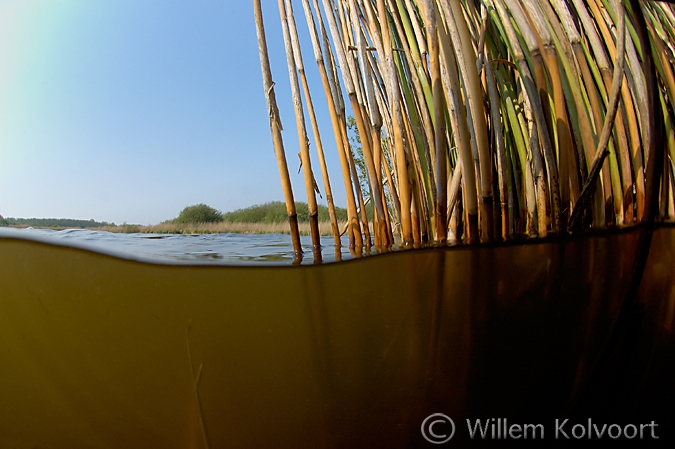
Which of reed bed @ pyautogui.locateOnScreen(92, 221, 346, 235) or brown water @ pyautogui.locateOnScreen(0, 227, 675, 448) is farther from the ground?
reed bed @ pyautogui.locateOnScreen(92, 221, 346, 235)

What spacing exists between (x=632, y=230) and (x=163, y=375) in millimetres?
1132

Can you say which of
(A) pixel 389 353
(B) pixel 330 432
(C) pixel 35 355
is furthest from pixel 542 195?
(C) pixel 35 355

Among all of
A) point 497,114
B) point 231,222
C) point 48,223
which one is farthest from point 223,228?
point 497,114

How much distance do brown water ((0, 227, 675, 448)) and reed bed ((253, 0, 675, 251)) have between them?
101 millimetres

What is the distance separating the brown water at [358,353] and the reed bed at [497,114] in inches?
4.0

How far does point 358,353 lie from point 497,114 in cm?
65

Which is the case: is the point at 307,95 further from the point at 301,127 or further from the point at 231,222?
the point at 231,222

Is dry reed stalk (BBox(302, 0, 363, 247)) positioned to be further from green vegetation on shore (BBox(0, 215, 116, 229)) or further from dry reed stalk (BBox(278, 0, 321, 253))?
green vegetation on shore (BBox(0, 215, 116, 229))

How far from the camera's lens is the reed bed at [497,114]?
67 centimetres

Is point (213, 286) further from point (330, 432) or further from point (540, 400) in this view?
point (540, 400)

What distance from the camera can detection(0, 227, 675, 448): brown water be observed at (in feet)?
2.34

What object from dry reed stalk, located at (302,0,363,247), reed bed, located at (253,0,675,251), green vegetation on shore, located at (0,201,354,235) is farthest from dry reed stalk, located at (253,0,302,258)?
green vegetation on shore, located at (0,201,354,235)

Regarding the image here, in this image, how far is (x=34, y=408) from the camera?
785mm

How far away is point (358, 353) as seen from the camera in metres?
0.75
